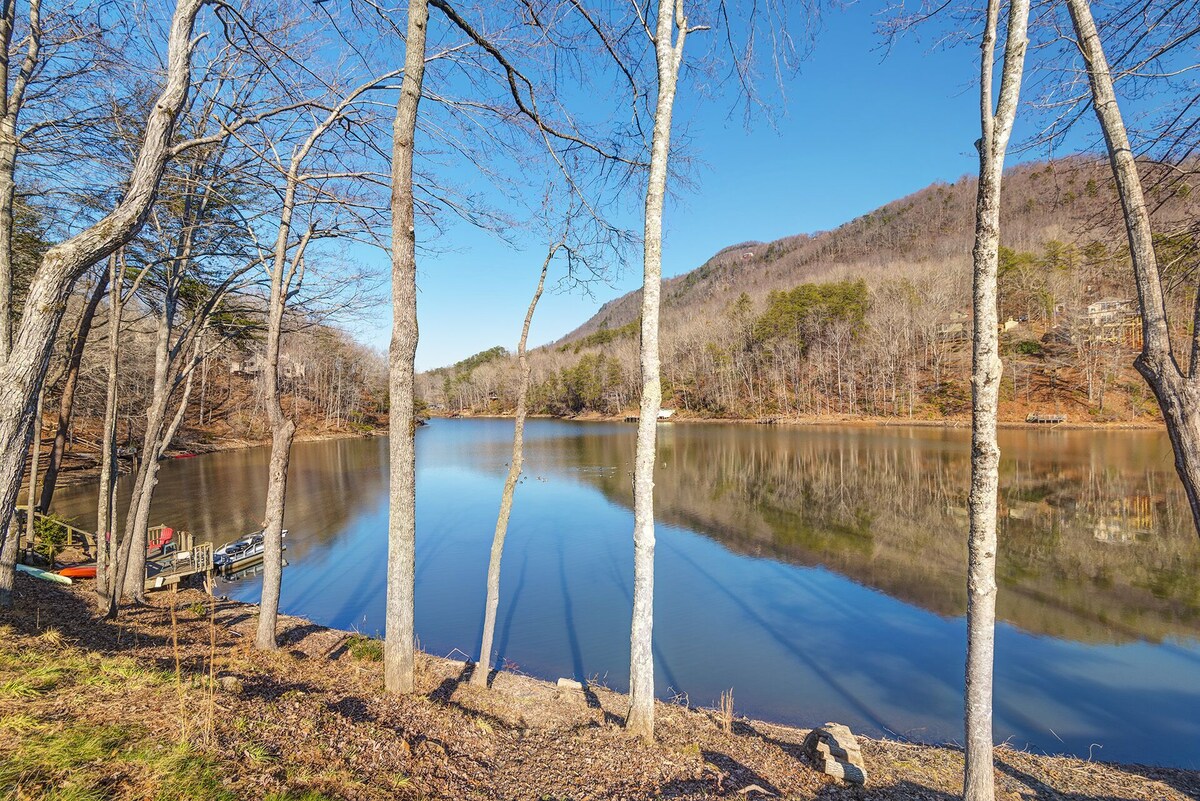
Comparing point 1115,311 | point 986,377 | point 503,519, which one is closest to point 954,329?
point 1115,311

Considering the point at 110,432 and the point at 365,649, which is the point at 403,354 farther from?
the point at 110,432

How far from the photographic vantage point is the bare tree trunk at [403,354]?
480 centimetres

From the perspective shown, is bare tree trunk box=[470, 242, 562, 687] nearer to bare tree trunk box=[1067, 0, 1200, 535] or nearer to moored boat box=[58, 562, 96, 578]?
bare tree trunk box=[1067, 0, 1200, 535]

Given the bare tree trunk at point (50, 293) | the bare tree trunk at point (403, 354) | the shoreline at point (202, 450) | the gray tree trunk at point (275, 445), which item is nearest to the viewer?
the bare tree trunk at point (50, 293)

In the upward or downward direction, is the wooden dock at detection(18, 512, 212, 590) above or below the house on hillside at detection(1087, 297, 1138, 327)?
below

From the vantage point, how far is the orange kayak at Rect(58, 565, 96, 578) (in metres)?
10.3

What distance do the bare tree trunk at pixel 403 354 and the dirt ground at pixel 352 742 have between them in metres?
0.53

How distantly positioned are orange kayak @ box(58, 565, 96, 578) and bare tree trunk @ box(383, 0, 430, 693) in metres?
10.0

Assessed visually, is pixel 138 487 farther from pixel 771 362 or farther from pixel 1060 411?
pixel 771 362

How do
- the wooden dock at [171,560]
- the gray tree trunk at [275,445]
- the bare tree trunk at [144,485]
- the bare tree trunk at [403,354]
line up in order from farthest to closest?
the wooden dock at [171,560] < the bare tree trunk at [144,485] < the gray tree trunk at [275,445] < the bare tree trunk at [403,354]

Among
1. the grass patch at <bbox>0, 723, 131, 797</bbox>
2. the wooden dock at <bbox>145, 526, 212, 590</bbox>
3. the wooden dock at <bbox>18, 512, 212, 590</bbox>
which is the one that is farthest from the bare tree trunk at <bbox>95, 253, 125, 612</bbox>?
the grass patch at <bbox>0, 723, 131, 797</bbox>

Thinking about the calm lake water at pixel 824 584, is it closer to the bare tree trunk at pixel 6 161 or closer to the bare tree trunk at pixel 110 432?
the bare tree trunk at pixel 110 432

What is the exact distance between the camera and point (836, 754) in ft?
15.7

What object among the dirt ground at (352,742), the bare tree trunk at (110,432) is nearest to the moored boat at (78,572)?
the bare tree trunk at (110,432)
